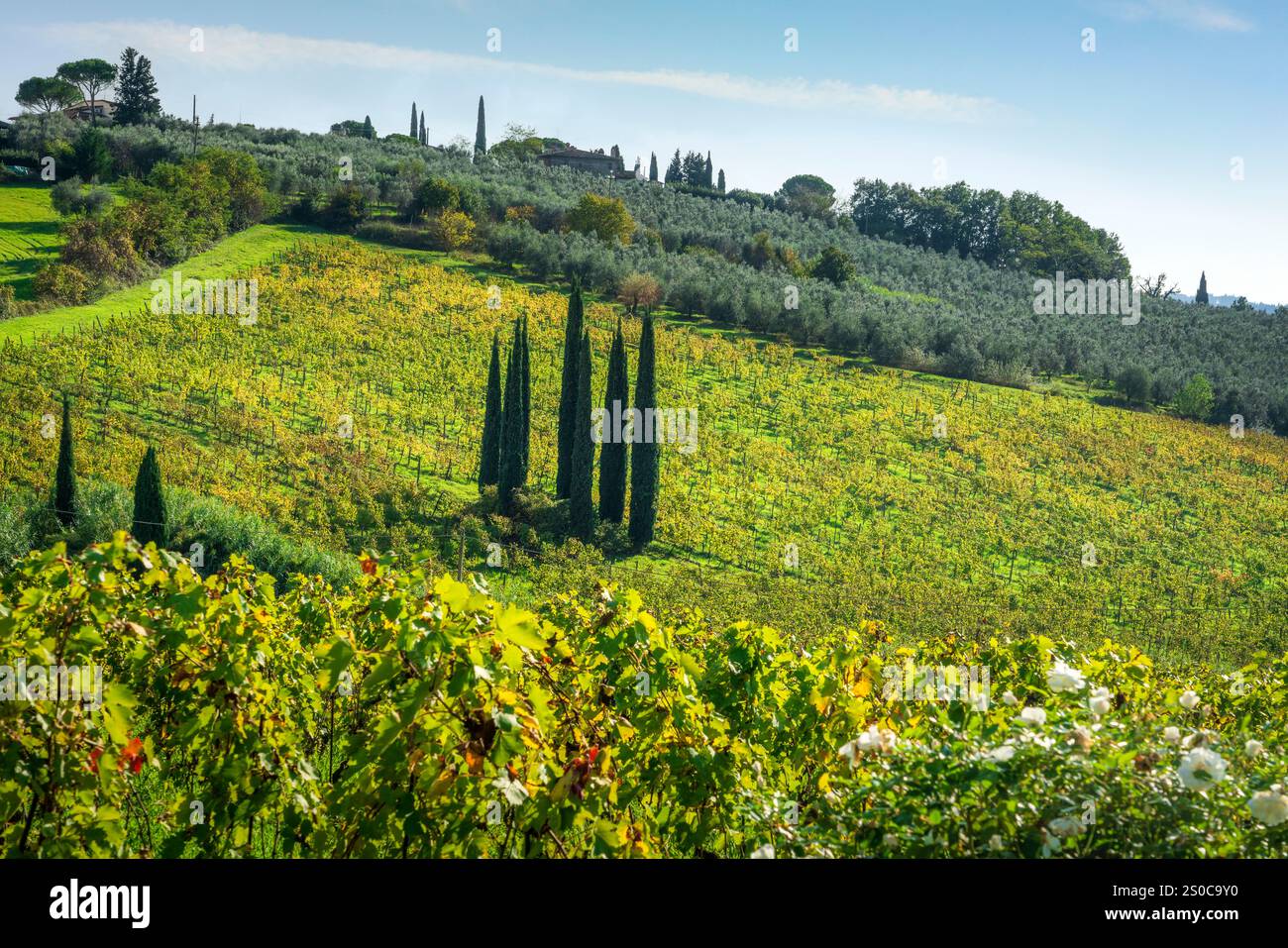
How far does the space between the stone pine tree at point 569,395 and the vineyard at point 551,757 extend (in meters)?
29.3

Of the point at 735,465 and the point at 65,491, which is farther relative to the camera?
the point at 735,465

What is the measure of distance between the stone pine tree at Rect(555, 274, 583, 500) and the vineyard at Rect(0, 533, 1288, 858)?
96.0ft

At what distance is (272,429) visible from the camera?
36.6m

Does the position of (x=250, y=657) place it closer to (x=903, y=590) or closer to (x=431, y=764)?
(x=431, y=764)

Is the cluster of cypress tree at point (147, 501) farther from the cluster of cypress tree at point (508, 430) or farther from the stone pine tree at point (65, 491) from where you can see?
the cluster of cypress tree at point (508, 430)

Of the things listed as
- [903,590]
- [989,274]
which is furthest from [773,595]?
[989,274]

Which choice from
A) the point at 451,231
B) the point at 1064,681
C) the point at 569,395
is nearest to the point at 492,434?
the point at 569,395

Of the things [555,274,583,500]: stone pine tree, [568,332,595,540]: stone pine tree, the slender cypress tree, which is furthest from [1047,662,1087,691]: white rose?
[555,274,583,500]: stone pine tree

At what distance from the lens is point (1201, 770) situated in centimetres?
387

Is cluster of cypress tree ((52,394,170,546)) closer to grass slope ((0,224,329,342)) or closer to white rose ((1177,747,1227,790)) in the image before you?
grass slope ((0,224,329,342))

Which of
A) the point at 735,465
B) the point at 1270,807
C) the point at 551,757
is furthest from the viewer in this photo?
the point at 735,465

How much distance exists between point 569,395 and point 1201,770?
114 feet

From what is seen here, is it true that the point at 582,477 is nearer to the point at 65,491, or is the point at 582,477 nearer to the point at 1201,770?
the point at 65,491
